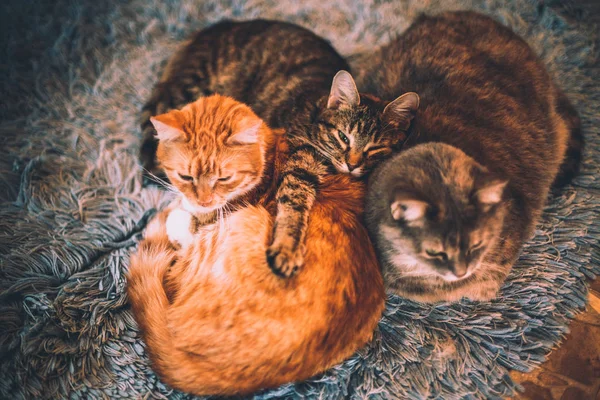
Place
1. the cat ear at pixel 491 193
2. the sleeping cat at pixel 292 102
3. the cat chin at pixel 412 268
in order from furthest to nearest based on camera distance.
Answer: the sleeping cat at pixel 292 102
the cat chin at pixel 412 268
the cat ear at pixel 491 193

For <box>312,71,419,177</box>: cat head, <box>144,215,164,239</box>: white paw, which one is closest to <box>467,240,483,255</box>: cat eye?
<box>312,71,419,177</box>: cat head

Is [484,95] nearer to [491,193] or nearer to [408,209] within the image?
[491,193]

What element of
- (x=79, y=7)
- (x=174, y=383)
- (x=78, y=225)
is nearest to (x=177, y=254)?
(x=174, y=383)

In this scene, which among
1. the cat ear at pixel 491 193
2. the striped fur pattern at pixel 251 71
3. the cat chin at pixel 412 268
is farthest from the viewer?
the striped fur pattern at pixel 251 71

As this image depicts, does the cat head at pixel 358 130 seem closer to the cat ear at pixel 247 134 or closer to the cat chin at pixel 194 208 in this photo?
the cat ear at pixel 247 134

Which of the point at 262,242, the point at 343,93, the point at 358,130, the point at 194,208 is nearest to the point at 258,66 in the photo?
the point at 343,93

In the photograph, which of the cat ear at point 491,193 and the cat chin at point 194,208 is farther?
the cat chin at point 194,208

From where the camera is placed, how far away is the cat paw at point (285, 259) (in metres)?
1.09

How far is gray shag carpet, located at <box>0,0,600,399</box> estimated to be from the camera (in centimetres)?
121

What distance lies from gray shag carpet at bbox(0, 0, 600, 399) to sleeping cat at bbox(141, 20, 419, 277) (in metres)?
0.30

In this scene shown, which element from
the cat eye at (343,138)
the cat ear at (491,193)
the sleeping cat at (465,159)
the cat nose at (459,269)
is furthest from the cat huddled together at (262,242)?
the cat ear at (491,193)

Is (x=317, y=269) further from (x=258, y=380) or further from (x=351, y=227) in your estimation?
(x=258, y=380)

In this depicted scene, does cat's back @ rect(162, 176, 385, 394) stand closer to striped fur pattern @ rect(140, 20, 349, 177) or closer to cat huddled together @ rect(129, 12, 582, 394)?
cat huddled together @ rect(129, 12, 582, 394)

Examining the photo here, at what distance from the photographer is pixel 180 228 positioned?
1340 millimetres
